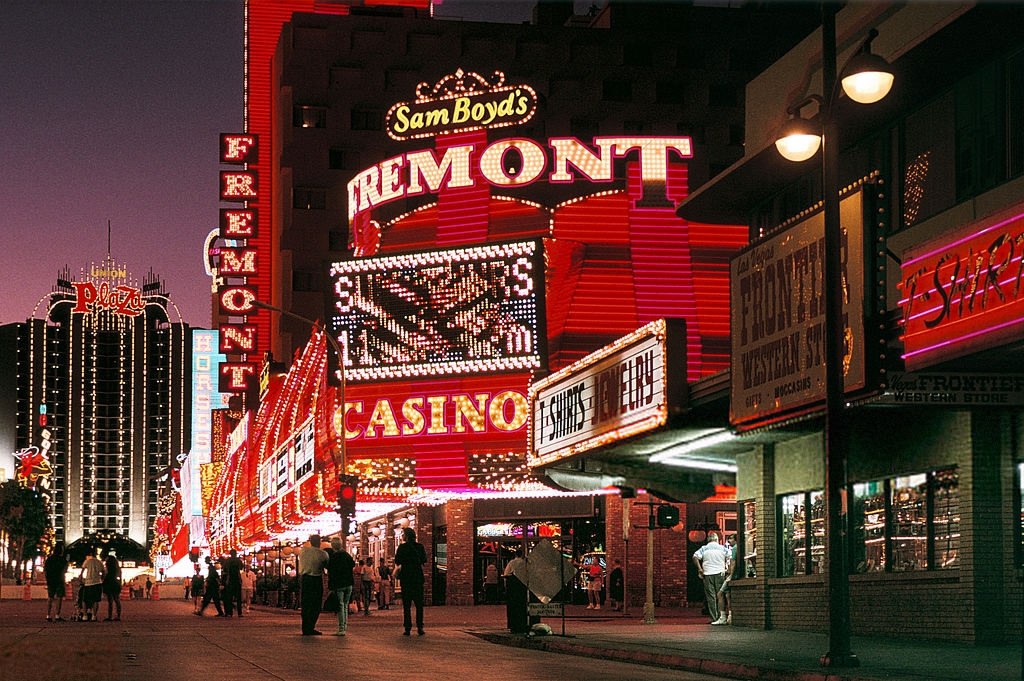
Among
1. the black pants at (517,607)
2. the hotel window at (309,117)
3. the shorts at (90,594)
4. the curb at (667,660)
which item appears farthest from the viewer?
the hotel window at (309,117)

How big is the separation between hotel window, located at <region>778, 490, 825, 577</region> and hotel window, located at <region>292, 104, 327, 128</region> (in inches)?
2352

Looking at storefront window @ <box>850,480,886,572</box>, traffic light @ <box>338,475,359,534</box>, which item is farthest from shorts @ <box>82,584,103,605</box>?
storefront window @ <box>850,480,886,572</box>

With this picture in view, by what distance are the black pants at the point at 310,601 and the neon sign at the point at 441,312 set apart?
55.3ft

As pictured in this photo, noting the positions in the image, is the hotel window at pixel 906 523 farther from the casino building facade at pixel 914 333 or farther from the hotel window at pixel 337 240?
the hotel window at pixel 337 240

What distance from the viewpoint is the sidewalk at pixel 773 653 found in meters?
15.5

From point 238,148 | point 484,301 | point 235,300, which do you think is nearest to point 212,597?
point 484,301

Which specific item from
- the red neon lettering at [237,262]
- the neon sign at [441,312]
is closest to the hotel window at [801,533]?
the neon sign at [441,312]

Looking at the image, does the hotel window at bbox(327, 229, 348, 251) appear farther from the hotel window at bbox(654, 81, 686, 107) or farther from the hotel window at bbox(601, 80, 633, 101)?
the hotel window at bbox(654, 81, 686, 107)

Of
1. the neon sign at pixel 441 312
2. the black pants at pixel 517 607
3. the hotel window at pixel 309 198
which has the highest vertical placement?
the hotel window at pixel 309 198

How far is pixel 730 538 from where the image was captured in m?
46.4

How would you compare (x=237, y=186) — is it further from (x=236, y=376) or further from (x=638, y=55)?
(x=638, y=55)

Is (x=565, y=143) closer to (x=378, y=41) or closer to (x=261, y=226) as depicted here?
(x=378, y=41)

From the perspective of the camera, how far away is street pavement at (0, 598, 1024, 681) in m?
16.2

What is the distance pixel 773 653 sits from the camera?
62.8ft
